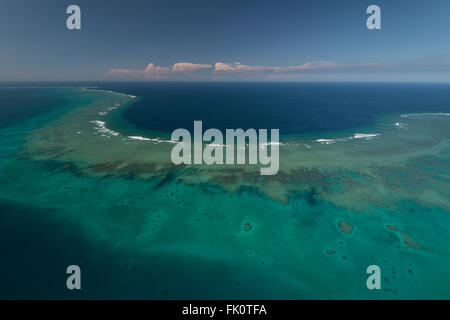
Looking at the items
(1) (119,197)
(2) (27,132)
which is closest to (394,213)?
(1) (119,197)

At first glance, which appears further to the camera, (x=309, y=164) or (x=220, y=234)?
(x=309, y=164)

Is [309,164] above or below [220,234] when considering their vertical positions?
above

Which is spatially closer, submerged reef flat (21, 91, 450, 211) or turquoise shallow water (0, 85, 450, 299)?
turquoise shallow water (0, 85, 450, 299)

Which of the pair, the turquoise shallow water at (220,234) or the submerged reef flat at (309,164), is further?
the submerged reef flat at (309,164)

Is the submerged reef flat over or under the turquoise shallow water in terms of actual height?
over

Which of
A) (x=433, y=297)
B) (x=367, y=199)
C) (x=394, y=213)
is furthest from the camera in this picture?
(x=367, y=199)

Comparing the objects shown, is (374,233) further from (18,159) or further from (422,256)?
(18,159)

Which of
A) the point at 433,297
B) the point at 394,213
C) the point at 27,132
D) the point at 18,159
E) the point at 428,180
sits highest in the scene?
the point at 27,132

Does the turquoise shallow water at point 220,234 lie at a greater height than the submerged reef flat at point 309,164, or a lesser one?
lesser
